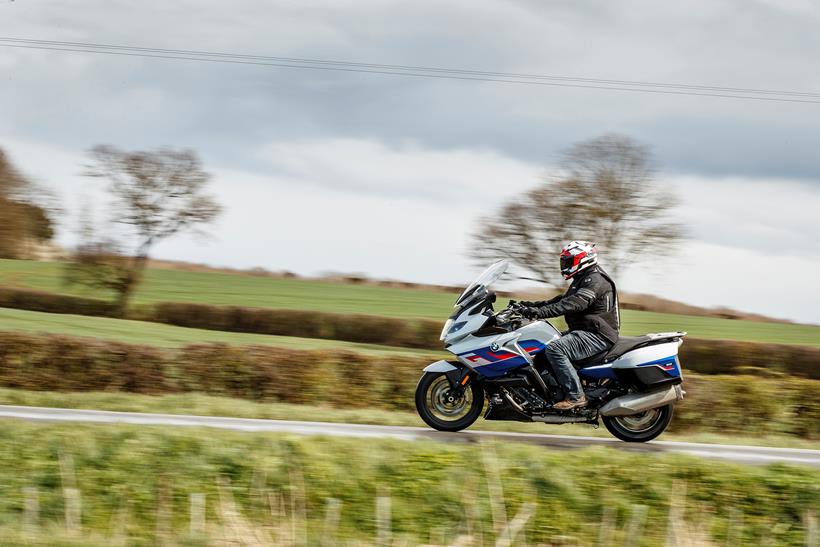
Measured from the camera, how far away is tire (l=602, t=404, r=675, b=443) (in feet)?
33.9

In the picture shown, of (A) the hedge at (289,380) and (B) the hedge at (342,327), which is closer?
(A) the hedge at (289,380)

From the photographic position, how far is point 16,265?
30.4 meters

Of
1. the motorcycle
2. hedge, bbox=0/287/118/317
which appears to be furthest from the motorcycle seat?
hedge, bbox=0/287/118/317

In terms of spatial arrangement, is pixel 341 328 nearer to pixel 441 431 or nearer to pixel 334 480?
pixel 441 431

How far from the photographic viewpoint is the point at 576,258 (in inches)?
407

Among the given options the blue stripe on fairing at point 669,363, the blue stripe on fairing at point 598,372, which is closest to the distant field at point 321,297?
the blue stripe on fairing at point 669,363

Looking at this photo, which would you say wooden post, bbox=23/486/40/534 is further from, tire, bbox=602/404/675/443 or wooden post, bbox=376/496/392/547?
tire, bbox=602/404/675/443

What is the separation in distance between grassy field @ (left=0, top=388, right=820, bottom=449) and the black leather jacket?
174 cm

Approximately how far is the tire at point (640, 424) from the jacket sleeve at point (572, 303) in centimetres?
126

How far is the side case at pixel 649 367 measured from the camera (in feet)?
33.0

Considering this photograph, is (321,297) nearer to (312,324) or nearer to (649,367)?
(312,324)

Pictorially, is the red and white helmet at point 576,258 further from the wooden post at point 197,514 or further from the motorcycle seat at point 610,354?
the wooden post at point 197,514

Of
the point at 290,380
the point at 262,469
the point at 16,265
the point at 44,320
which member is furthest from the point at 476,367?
the point at 16,265

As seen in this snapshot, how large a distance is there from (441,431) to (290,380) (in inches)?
189
